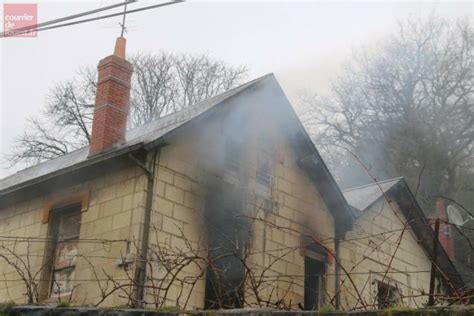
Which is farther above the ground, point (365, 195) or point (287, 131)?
point (287, 131)

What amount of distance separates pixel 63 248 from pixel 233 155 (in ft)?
12.7

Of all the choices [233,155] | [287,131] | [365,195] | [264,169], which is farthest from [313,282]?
[365,195]

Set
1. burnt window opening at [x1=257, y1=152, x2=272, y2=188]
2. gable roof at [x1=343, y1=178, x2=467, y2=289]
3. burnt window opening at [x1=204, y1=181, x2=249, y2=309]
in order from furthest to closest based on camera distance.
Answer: gable roof at [x1=343, y1=178, x2=467, y2=289]
burnt window opening at [x1=257, y1=152, x2=272, y2=188]
burnt window opening at [x1=204, y1=181, x2=249, y2=309]

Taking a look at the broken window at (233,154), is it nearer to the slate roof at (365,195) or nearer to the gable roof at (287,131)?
the gable roof at (287,131)

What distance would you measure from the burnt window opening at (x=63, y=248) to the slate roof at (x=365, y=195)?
22.4ft

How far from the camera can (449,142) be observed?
29.5 metres

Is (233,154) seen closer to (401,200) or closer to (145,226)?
(145,226)

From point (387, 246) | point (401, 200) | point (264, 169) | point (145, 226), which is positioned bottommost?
point (145, 226)

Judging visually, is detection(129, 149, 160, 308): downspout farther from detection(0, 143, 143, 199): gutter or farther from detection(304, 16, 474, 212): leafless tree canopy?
detection(304, 16, 474, 212): leafless tree canopy

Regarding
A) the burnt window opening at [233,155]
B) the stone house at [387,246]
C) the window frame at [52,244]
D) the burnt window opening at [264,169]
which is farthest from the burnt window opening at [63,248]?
the stone house at [387,246]

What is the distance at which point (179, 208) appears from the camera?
12.2 meters

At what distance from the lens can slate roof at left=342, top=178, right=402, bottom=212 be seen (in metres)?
16.8

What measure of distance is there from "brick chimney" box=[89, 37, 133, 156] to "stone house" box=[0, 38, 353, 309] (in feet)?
0.08

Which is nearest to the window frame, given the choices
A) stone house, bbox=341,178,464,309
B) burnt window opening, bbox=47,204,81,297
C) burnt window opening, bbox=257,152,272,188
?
burnt window opening, bbox=47,204,81,297
